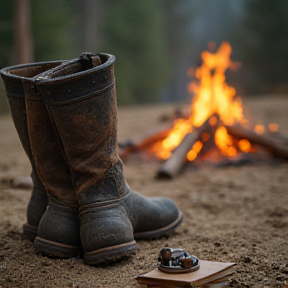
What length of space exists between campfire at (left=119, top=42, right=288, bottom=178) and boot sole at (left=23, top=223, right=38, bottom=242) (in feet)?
6.81

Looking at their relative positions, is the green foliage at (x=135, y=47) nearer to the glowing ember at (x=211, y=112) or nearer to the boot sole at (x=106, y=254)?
the glowing ember at (x=211, y=112)

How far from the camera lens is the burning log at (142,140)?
16.9 ft

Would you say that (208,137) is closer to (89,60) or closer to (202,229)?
(202,229)

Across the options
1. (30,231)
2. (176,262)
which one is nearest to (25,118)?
(30,231)

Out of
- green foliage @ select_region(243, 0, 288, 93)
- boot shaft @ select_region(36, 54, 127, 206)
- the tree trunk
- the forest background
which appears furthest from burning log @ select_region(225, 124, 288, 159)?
green foliage @ select_region(243, 0, 288, 93)

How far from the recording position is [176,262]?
5.90ft

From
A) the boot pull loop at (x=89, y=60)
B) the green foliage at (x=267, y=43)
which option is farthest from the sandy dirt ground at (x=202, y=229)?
the green foliage at (x=267, y=43)

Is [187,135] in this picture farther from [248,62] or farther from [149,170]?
[248,62]

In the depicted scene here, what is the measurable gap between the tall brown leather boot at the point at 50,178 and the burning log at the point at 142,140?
286cm

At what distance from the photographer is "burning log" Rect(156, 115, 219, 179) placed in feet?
14.0

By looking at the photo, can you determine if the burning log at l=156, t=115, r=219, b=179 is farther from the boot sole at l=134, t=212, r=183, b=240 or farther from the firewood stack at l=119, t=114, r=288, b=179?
the boot sole at l=134, t=212, r=183, b=240

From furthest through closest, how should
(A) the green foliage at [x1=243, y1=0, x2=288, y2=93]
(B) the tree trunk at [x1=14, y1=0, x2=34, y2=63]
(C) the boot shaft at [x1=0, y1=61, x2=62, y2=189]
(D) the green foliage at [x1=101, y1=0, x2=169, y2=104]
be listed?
(D) the green foliage at [x1=101, y1=0, x2=169, y2=104]
(A) the green foliage at [x1=243, y1=0, x2=288, y2=93]
(B) the tree trunk at [x1=14, y1=0, x2=34, y2=63]
(C) the boot shaft at [x1=0, y1=61, x2=62, y2=189]

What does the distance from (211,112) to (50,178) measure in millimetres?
3413

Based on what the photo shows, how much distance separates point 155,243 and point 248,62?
19164 mm
